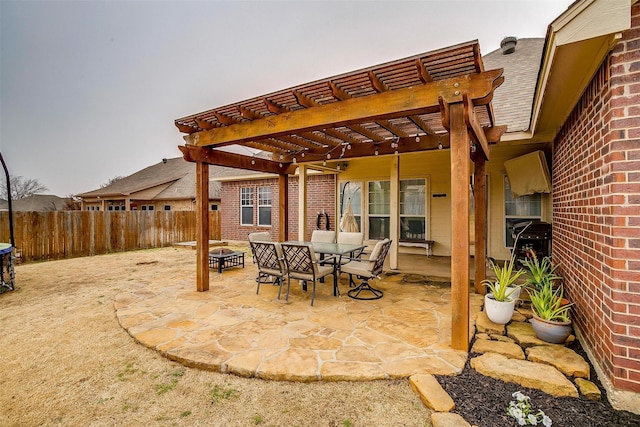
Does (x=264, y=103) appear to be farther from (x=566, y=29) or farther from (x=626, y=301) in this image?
(x=626, y=301)

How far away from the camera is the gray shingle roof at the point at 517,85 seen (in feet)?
17.8

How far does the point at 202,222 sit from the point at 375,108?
3496mm

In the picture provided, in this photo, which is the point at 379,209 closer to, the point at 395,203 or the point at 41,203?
the point at 395,203

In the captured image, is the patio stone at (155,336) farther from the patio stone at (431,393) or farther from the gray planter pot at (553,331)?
the gray planter pot at (553,331)

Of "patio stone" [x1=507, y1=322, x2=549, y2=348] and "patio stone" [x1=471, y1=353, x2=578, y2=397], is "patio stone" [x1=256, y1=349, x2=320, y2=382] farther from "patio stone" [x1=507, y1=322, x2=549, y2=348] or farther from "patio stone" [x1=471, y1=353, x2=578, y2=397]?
"patio stone" [x1=507, y1=322, x2=549, y2=348]

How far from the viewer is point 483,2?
956 centimetres

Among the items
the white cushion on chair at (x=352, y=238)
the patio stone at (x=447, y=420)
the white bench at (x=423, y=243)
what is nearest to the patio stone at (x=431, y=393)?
the patio stone at (x=447, y=420)

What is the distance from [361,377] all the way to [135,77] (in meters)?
16.5

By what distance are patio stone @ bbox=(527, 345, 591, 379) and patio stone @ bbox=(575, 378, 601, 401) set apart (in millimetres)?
84

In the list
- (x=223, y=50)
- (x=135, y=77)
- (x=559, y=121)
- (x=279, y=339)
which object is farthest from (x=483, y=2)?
(x=135, y=77)

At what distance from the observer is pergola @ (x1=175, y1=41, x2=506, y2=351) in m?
2.69

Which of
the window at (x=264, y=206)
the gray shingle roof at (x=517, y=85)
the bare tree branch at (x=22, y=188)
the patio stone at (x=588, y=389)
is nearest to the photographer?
the patio stone at (x=588, y=389)

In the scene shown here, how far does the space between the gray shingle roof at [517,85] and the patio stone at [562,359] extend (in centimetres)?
376

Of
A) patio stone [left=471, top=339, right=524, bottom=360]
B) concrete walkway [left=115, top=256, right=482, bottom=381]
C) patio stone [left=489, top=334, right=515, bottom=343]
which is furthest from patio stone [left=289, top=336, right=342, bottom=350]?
patio stone [left=489, top=334, right=515, bottom=343]
